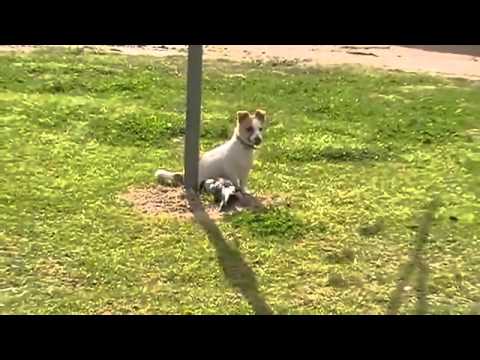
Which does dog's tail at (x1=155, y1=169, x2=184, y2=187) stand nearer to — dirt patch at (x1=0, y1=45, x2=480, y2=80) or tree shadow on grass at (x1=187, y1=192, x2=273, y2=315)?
tree shadow on grass at (x1=187, y1=192, x2=273, y2=315)

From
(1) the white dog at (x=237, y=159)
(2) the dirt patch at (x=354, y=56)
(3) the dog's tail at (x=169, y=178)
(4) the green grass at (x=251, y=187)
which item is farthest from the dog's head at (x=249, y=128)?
(2) the dirt patch at (x=354, y=56)

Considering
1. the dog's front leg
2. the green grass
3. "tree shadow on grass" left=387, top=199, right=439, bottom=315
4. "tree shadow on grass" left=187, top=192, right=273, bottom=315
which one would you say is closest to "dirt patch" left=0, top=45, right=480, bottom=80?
the green grass

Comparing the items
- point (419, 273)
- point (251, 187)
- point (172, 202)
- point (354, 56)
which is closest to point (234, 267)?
point (419, 273)

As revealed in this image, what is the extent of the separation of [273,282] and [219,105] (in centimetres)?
422

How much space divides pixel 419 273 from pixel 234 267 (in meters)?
1.11

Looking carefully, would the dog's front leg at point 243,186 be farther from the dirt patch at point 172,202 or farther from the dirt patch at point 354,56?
the dirt patch at point 354,56

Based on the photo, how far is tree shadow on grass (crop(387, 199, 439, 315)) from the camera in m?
4.36

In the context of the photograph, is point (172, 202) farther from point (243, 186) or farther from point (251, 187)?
A: point (251, 187)

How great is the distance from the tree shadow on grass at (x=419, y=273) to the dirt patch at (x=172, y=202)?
3.66 feet

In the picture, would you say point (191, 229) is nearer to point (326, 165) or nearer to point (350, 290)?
point (350, 290)

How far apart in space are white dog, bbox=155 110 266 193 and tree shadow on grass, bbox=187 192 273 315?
0.48 metres
